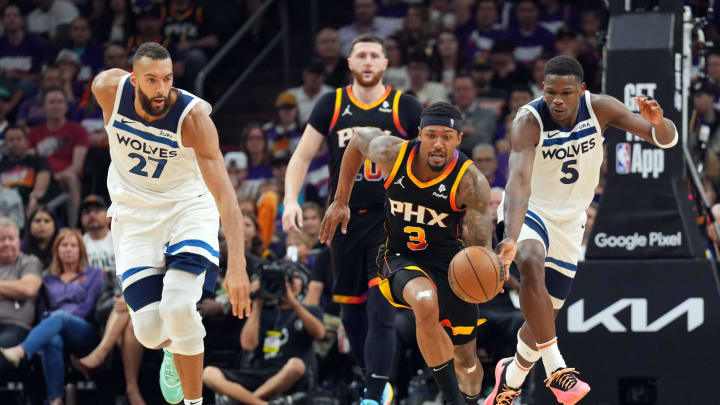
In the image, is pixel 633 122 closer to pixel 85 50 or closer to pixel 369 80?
pixel 369 80

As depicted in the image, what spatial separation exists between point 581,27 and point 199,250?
8.28 metres

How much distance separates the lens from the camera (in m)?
9.51

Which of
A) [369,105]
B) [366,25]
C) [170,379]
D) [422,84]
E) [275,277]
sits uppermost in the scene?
[366,25]

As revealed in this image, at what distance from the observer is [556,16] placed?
1373 cm

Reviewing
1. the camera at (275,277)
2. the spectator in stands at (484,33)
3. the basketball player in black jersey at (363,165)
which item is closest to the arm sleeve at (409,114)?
the basketball player in black jersey at (363,165)

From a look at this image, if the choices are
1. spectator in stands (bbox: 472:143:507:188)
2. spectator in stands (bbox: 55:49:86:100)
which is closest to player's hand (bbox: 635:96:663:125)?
spectator in stands (bbox: 472:143:507:188)

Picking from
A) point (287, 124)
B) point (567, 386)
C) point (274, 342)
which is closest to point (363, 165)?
point (567, 386)

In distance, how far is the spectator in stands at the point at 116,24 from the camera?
580 inches

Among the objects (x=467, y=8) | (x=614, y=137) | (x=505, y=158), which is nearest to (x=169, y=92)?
(x=614, y=137)

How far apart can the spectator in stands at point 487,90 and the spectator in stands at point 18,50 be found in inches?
229

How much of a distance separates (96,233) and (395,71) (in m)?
3.89

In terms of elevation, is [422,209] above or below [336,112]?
below

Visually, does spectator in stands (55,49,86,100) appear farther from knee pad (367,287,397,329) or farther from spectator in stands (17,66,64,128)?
knee pad (367,287,397,329)

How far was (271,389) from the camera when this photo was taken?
952 centimetres
